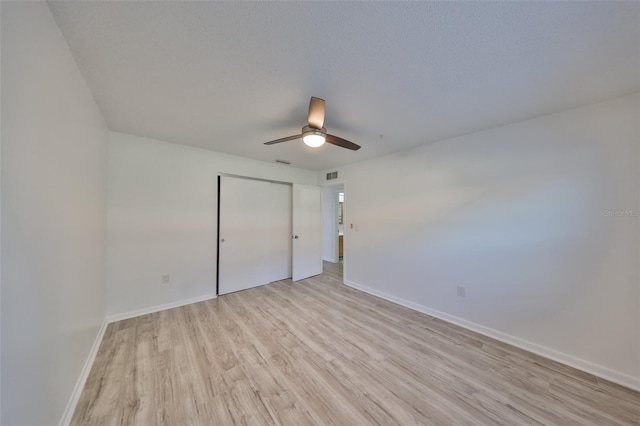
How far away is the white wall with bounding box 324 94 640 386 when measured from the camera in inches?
69.0

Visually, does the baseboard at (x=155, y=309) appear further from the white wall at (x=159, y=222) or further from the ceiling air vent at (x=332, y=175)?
the ceiling air vent at (x=332, y=175)

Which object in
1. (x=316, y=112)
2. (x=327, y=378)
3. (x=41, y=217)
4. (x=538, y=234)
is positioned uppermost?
(x=316, y=112)

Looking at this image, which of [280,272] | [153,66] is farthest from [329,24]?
[280,272]

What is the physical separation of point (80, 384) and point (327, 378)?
1.87 m

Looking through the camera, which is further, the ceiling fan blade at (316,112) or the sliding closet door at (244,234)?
the sliding closet door at (244,234)

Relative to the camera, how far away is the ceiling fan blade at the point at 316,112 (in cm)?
161

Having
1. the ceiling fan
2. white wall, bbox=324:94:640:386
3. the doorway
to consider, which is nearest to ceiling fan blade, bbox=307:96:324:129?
the ceiling fan

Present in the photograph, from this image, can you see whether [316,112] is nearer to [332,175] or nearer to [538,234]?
[538,234]

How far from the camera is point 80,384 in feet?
5.10

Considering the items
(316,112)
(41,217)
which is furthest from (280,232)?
(41,217)

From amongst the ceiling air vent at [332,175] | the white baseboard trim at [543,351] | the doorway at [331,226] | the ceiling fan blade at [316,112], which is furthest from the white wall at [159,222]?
the white baseboard trim at [543,351]

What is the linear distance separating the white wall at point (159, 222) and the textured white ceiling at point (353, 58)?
0.72 m

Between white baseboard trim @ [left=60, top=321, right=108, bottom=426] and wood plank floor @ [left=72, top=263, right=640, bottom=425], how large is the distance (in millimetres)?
41

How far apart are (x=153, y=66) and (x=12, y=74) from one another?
2.57ft
